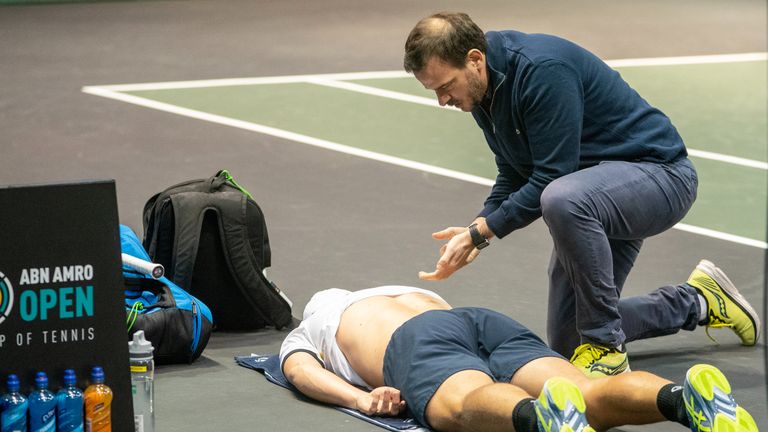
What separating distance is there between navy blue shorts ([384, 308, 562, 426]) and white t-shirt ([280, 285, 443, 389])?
283 mm

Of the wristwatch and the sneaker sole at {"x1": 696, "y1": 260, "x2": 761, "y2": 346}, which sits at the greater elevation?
the wristwatch

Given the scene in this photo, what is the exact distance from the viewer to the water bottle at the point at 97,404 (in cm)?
416

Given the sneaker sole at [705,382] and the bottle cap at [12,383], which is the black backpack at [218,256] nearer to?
the bottle cap at [12,383]

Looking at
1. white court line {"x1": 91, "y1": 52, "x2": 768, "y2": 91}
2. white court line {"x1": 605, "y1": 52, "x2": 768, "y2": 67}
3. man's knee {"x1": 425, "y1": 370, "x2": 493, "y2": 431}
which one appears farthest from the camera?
white court line {"x1": 605, "y1": 52, "x2": 768, "y2": 67}

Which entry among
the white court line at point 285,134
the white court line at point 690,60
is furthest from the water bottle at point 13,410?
the white court line at point 690,60

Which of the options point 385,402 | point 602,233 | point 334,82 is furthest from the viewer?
point 334,82

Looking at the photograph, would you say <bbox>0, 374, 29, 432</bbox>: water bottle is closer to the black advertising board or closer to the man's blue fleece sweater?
the black advertising board

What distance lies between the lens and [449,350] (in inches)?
188

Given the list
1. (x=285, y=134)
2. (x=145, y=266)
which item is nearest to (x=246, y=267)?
(x=145, y=266)

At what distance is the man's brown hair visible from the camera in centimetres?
512

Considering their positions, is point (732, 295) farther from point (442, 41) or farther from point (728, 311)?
point (442, 41)

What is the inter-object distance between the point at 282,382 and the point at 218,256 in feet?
3.22

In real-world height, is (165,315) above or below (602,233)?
below

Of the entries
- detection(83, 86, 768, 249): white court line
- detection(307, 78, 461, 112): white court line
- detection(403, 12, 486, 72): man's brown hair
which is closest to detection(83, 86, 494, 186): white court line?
detection(83, 86, 768, 249): white court line
